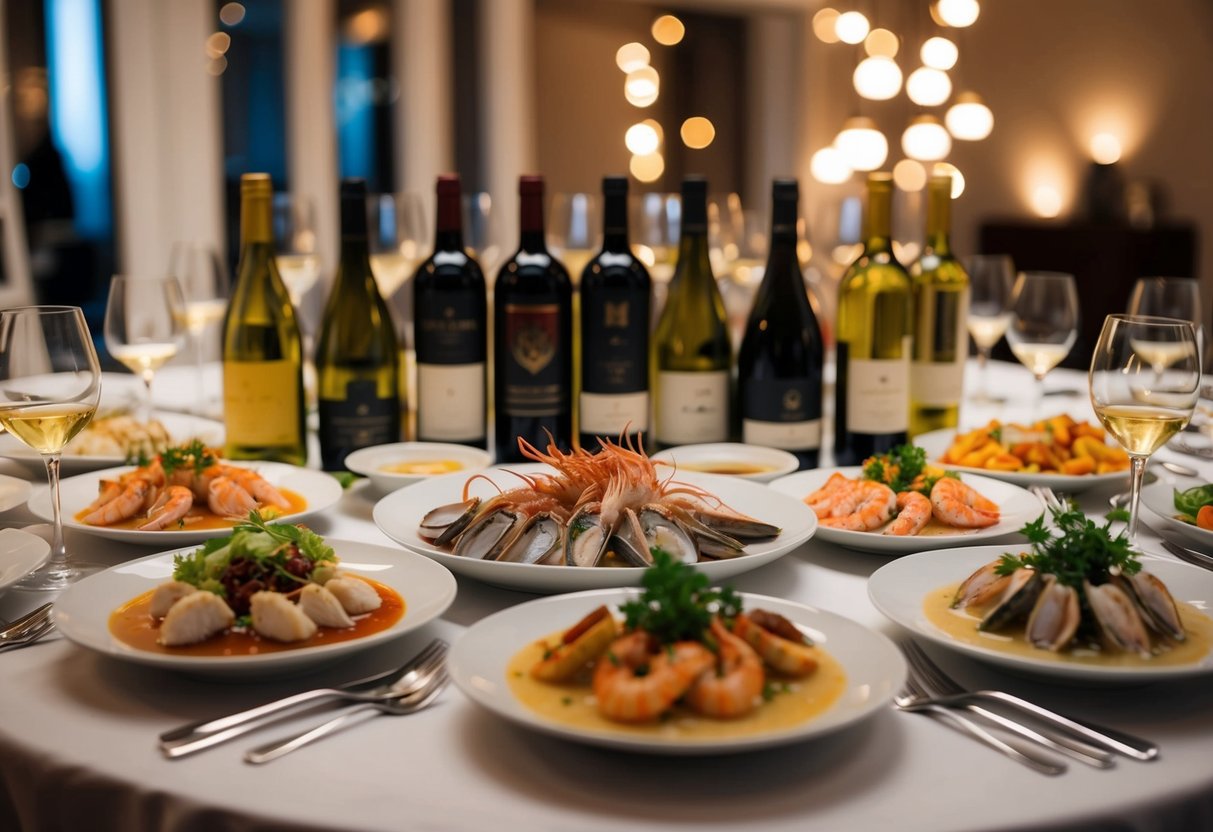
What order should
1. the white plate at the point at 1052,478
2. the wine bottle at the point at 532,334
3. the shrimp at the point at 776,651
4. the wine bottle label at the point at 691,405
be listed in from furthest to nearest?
the wine bottle label at the point at 691,405
the wine bottle at the point at 532,334
the white plate at the point at 1052,478
the shrimp at the point at 776,651

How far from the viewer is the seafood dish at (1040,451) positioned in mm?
1828

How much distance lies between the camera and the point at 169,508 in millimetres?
1502

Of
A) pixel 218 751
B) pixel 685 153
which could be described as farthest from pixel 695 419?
pixel 685 153

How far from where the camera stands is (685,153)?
7230 mm

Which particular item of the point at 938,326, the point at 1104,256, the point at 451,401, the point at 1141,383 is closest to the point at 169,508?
the point at 451,401

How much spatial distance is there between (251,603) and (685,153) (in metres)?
6.44

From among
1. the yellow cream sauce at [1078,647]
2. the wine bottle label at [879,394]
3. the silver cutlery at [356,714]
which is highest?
the wine bottle label at [879,394]

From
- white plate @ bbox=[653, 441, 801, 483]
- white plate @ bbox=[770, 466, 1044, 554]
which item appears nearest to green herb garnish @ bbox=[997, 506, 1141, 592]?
white plate @ bbox=[770, 466, 1044, 554]

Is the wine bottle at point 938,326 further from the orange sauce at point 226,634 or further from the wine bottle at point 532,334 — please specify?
the orange sauce at point 226,634

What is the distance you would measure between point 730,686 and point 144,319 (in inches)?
56.3

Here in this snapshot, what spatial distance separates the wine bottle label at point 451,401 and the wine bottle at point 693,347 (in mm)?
325

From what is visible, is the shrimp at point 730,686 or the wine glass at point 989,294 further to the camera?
the wine glass at point 989,294

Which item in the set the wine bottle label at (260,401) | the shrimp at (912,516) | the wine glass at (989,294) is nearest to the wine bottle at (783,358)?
the shrimp at (912,516)

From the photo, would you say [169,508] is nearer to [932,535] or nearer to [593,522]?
[593,522]
